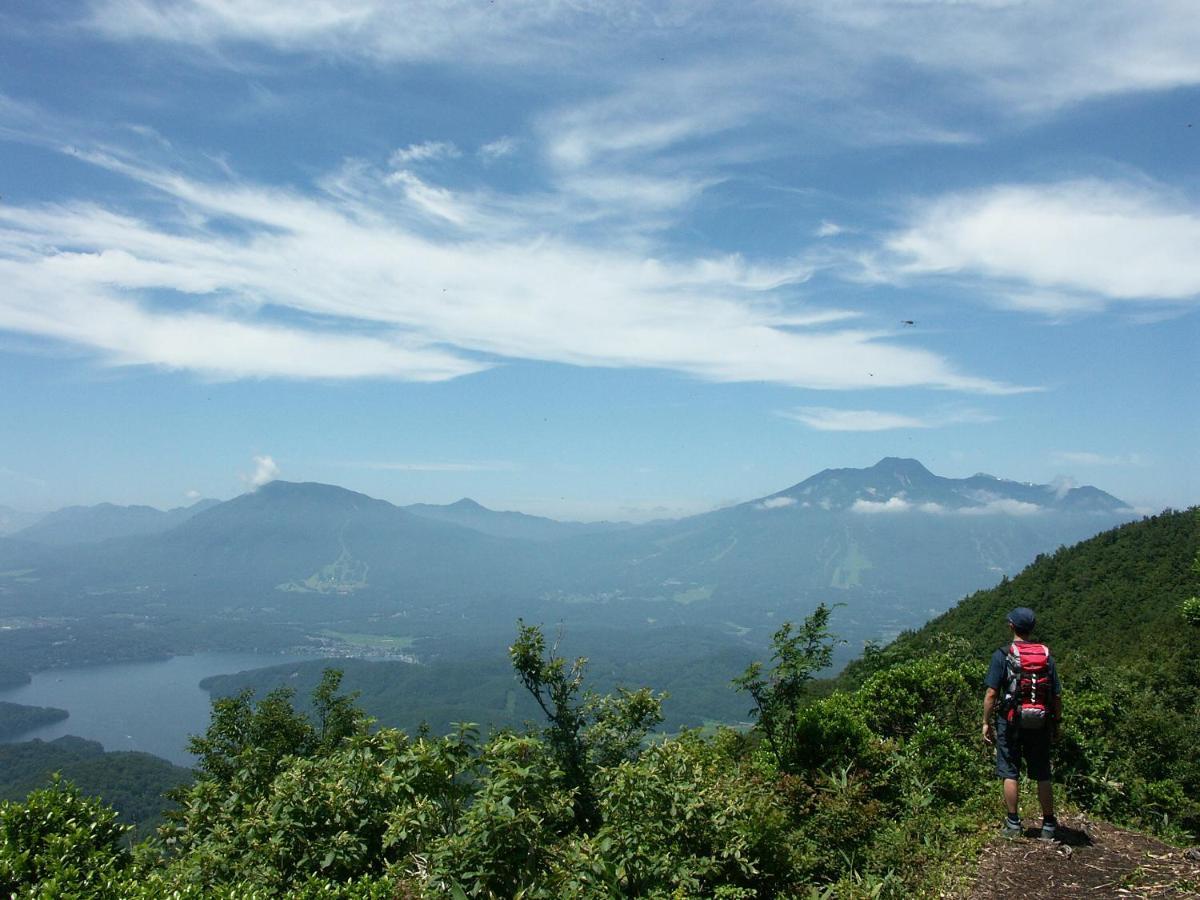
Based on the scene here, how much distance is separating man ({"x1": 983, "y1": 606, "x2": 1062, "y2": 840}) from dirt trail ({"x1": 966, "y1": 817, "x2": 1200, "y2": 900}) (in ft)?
0.77

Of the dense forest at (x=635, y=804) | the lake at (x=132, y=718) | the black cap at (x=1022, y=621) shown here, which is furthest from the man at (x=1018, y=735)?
the lake at (x=132, y=718)

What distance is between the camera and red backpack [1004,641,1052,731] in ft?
20.5

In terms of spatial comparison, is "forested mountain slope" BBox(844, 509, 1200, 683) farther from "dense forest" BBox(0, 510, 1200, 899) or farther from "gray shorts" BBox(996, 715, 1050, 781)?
"gray shorts" BBox(996, 715, 1050, 781)

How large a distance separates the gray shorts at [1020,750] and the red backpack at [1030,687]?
0.40ft

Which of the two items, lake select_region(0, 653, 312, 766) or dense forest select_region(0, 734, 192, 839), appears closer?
dense forest select_region(0, 734, 192, 839)

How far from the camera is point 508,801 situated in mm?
4812

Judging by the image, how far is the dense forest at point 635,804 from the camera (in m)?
5.11

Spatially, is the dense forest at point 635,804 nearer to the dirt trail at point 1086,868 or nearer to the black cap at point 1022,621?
the dirt trail at point 1086,868

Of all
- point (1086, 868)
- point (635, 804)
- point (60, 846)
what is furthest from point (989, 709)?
point (60, 846)

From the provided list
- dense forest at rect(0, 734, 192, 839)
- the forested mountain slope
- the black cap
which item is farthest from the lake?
the black cap

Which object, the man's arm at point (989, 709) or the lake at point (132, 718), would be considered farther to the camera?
the lake at point (132, 718)

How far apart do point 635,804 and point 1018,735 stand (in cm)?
376

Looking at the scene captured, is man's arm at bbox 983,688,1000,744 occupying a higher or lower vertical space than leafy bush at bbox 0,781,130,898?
higher

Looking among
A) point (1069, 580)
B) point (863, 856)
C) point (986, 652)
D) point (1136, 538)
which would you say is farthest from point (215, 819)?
point (1136, 538)
